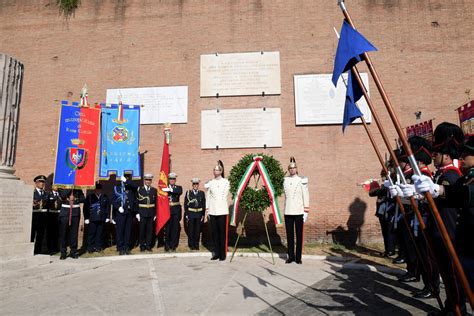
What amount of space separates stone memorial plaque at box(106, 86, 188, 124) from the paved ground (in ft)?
15.7

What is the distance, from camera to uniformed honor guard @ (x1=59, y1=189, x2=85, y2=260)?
741cm

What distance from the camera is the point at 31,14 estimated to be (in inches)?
451

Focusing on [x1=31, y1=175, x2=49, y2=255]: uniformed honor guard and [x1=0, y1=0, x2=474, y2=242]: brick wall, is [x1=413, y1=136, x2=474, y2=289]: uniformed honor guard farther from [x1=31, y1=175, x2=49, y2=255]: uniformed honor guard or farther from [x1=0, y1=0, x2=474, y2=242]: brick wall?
[x1=31, y1=175, x2=49, y2=255]: uniformed honor guard

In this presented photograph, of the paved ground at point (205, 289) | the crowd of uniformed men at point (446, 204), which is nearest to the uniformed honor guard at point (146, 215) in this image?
the paved ground at point (205, 289)

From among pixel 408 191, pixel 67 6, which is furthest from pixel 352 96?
pixel 67 6

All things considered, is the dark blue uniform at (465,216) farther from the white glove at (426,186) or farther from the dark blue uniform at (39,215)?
the dark blue uniform at (39,215)

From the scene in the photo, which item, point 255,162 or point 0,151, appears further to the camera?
point 255,162

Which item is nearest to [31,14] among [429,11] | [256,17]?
[256,17]

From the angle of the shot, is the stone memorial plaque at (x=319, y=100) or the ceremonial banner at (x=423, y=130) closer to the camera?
the ceremonial banner at (x=423, y=130)

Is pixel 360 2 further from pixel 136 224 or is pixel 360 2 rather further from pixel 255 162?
pixel 136 224

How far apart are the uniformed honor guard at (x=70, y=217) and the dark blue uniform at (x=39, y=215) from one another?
54 centimetres

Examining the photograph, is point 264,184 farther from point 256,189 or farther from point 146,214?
point 146,214

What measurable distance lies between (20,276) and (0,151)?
2368 millimetres

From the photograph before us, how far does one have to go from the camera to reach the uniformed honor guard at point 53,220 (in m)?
8.34
